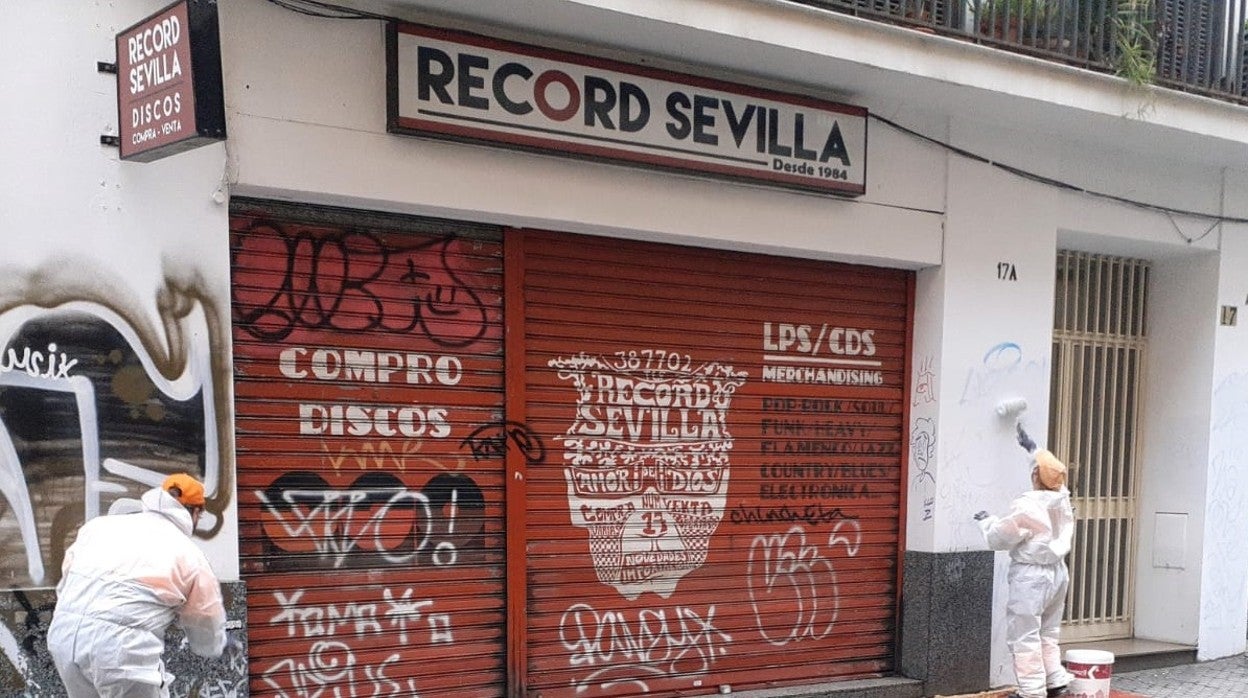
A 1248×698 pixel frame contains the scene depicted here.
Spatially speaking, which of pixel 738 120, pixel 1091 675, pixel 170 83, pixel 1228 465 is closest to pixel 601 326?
pixel 738 120

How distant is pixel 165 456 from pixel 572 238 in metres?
2.41

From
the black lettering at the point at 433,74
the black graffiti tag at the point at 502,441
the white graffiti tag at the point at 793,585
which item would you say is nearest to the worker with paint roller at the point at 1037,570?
the white graffiti tag at the point at 793,585

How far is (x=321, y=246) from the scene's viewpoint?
16.1 feet

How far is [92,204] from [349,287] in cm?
121

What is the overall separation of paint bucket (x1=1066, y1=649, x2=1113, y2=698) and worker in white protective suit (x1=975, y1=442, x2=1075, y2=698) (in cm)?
8

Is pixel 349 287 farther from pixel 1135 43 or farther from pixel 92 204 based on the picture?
pixel 1135 43

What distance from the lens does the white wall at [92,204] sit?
405 centimetres

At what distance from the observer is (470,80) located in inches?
195

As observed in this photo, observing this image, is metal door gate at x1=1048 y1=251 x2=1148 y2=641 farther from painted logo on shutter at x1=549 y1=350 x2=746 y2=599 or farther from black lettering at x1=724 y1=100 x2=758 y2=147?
black lettering at x1=724 y1=100 x2=758 y2=147

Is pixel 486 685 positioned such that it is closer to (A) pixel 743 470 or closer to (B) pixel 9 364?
(A) pixel 743 470

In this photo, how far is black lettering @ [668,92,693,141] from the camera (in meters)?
5.52

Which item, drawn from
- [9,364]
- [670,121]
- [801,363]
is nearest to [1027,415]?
[801,363]

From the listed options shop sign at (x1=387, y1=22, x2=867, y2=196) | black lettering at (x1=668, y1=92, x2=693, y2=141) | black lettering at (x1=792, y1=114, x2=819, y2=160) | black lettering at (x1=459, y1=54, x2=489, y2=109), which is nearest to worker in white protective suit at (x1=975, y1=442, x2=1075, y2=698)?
shop sign at (x1=387, y1=22, x2=867, y2=196)

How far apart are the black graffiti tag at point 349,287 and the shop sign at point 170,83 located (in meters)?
0.80
